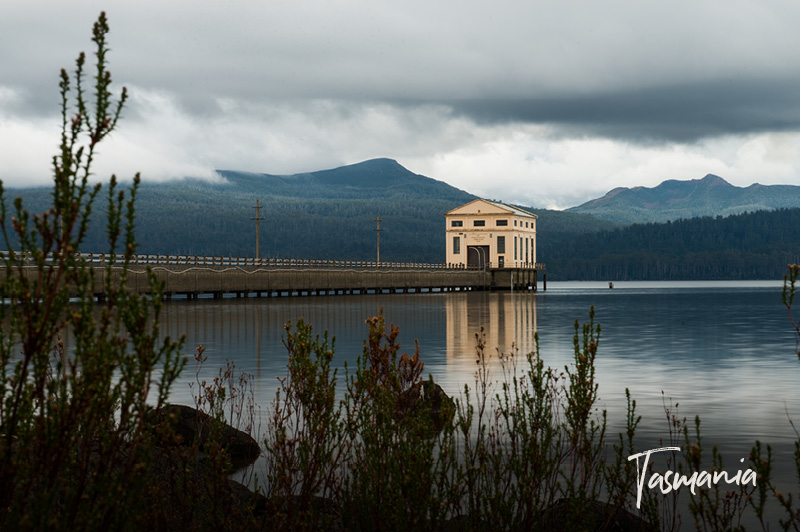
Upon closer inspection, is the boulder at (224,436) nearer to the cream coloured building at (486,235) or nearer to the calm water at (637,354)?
the calm water at (637,354)

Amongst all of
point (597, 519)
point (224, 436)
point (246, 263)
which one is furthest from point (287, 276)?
point (597, 519)

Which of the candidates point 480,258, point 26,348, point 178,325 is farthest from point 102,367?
point 480,258

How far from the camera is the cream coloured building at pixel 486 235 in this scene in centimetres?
11369

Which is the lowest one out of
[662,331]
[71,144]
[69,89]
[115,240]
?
[662,331]

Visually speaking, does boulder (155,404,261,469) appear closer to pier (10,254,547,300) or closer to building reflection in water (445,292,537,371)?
building reflection in water (445,292,537,371)

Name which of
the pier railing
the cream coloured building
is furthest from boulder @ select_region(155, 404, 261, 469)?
the cream coloured building

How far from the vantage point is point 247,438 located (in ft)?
35.6

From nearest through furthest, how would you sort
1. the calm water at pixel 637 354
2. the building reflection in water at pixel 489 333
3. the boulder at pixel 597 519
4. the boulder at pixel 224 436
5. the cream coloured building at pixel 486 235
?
the boulder at pixel 597 519 < the boulder at pixel 224 436 < the calm water at pixel 637 354 < the building reflection in water at pixel 489 333 < the cream coloured building at pixel 486 235

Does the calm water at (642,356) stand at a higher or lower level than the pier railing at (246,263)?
lower

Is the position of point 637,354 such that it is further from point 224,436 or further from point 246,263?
point 246,263

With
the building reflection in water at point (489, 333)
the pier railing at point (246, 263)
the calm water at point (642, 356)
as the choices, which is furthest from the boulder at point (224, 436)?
the pier railing at point (246, 263)

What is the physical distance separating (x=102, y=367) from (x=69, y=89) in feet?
4.43

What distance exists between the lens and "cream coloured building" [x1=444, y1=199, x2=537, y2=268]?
113688 millimetres

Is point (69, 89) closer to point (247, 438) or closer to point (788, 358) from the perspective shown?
point (247, 438)
